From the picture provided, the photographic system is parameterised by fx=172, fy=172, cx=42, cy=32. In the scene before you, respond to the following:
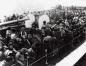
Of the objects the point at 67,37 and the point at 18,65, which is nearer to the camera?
the point at 18,65

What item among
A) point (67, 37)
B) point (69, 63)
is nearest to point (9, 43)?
point (69, 63)

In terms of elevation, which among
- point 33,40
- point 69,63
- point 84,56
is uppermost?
point 33,40

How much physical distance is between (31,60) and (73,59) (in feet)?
4.30

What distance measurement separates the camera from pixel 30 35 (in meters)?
4.47

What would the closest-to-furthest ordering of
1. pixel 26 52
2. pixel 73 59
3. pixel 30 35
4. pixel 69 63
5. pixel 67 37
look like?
1. pixel 26 52
2. pixel 30 35
3. pixel 69 63
4. pixel 73 59
5. pixel 67 37

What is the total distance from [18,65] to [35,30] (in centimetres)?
107

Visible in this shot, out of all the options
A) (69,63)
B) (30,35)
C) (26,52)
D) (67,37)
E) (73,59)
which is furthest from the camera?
(67,37)

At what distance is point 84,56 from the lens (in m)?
5.92

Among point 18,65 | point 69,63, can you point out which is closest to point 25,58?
point 18,65

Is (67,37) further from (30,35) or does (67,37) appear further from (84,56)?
(30,35)

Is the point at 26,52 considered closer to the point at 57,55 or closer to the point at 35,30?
the point at 35,30

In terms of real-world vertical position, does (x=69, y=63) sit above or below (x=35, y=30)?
below

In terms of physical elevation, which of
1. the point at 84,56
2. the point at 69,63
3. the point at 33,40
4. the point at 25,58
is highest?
the point at 33,40

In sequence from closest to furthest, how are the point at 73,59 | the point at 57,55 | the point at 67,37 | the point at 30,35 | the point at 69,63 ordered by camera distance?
the point at 30,35 → the point at 69,63 → the point at 73,59 → the point at 57,55 → the point at 67,37
